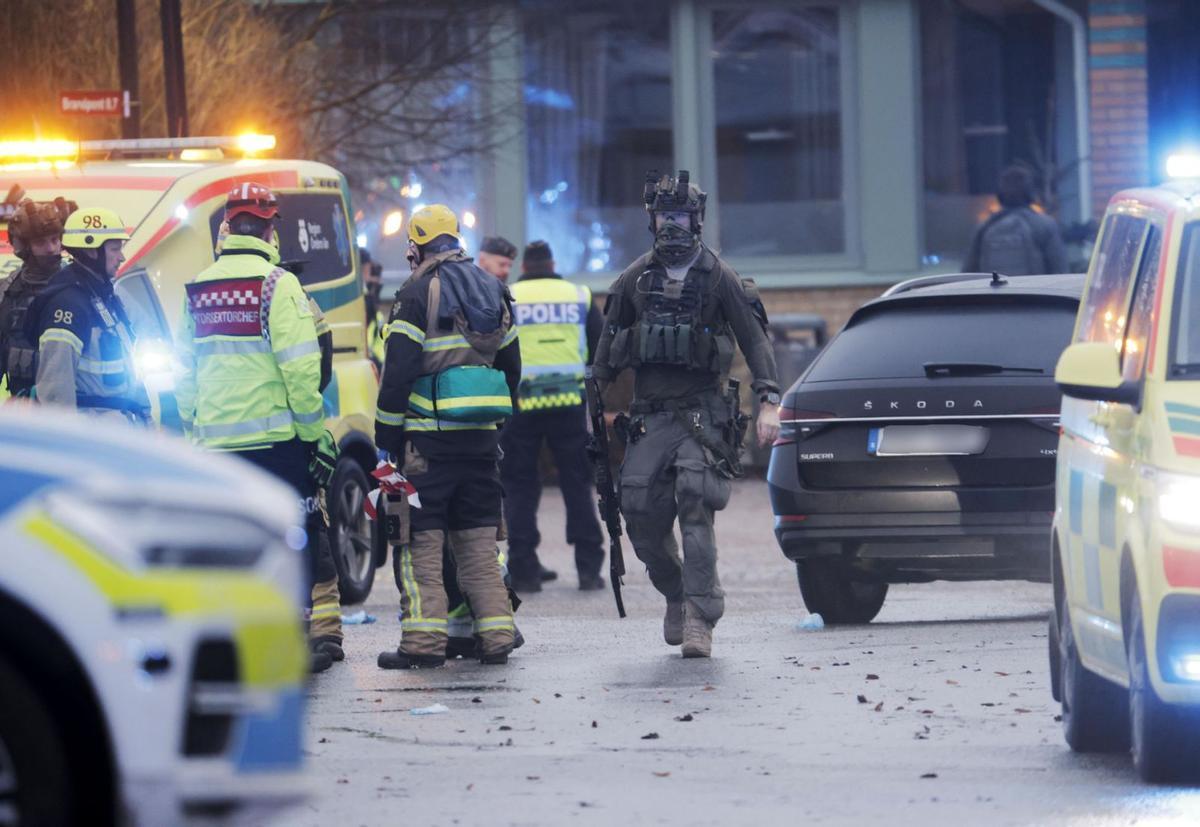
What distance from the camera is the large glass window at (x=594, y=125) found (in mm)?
24750

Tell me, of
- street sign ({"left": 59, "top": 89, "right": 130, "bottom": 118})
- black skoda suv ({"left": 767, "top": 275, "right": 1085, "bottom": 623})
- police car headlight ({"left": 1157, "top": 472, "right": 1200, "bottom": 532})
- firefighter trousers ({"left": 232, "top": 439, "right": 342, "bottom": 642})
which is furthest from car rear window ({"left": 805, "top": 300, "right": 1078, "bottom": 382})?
street sign ({"left": 59, "top": 89, "right": 130, "bottom": 118})

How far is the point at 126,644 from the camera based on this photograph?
185 inches

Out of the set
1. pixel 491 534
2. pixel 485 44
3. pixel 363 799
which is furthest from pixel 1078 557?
pixel 485 44

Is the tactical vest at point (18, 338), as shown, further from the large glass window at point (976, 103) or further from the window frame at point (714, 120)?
the large glass window at point (976, 103)

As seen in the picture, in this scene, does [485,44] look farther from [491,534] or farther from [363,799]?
[363,799]

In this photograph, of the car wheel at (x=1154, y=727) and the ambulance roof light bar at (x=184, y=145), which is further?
the ambulance roof light bar at (x=184, y=145)

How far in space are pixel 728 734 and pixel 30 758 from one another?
3.94m

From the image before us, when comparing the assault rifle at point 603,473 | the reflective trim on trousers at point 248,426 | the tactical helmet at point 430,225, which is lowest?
the assault rifle at point 603,473

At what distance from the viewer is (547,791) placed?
731 cm

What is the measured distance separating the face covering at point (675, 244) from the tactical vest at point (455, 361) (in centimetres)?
76

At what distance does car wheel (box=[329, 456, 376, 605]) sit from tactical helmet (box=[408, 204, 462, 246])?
2.80 meters

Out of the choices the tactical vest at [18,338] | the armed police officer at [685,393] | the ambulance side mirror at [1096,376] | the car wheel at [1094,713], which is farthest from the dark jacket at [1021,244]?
the ambulance side mirror at [1096,376]

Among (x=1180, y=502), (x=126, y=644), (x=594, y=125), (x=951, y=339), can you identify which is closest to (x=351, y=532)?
(x=951, y=339)

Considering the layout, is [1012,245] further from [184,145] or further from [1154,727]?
[1154,727]
